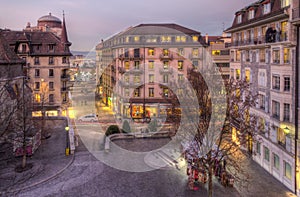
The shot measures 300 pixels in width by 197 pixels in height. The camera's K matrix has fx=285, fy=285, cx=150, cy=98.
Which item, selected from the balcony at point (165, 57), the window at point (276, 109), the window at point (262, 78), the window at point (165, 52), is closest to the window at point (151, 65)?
the balcony at point (165, 57)

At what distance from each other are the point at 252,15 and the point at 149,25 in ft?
89.3

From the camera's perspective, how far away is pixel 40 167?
21.5m

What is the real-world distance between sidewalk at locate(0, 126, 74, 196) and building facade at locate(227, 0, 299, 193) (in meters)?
14.2

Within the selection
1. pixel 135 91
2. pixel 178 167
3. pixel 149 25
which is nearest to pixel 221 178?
pixel 178 167

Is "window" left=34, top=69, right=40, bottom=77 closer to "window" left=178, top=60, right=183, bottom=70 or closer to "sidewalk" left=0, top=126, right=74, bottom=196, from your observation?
"sidewalk" left=0, top=126, right=74, bottom=196

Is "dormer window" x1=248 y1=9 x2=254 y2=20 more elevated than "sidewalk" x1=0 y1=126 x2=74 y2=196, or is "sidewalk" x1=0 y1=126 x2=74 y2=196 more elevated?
"dormer window" x1=248 y1=9 x2=254 y2=20

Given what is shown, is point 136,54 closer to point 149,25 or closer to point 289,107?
point 149,25

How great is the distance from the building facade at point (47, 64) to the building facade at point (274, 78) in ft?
103

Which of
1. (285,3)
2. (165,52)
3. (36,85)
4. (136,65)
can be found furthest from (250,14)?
(36,85)

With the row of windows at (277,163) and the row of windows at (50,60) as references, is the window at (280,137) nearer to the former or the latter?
the row of windows at (277,163)

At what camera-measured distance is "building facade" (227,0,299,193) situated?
19891mm

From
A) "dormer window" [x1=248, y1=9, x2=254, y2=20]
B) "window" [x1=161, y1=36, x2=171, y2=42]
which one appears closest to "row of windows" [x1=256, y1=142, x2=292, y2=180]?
"dormer window" [x1=248, y1=9, x2=254, y2=20]

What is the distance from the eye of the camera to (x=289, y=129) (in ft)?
66.3

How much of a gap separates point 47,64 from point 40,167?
2979cm
